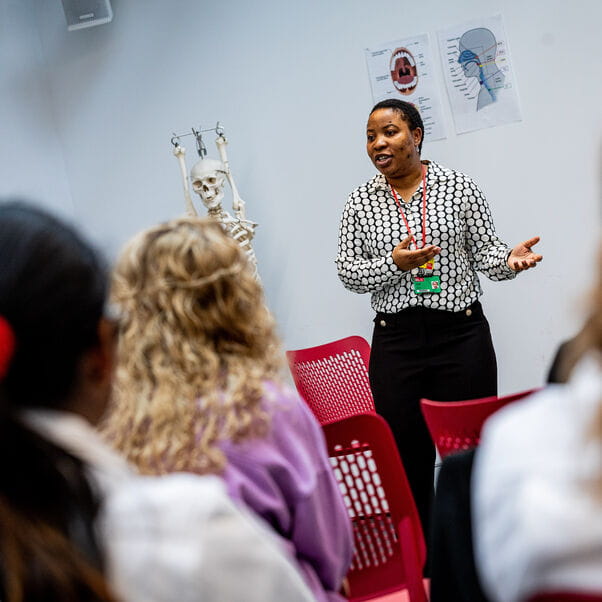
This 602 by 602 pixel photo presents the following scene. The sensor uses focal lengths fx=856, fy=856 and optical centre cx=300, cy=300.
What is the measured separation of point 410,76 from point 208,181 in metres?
1.21

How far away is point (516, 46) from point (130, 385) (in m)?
3.38

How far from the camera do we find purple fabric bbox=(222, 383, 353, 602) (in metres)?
1.50

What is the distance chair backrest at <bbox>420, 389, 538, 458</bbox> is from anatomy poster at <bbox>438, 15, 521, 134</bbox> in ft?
9.41

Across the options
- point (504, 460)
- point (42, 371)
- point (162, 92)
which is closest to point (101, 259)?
point (42, 371)

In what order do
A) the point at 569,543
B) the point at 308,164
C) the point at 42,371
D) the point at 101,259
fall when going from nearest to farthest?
the point at 569,543 → the point at 42,371 → the point at 101,259 → the point at 308,164

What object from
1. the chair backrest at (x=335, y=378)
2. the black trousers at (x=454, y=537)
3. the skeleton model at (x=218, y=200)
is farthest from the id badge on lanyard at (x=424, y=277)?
the black trousers at (x=454, y=537)

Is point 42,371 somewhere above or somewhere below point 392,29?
below

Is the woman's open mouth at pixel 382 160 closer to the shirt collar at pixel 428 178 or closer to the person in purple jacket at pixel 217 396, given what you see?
the shirt collar at pixel 428 178

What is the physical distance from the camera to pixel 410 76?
14.8 feet

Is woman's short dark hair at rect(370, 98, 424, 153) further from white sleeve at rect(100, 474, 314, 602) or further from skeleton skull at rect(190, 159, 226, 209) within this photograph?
white sleeve at rect(100, 474, 314, 602)

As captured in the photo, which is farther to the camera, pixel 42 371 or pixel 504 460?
pixel 42 371

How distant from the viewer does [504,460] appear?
0.80m

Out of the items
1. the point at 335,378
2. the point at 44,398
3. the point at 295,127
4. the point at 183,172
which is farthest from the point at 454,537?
the point at 295,127

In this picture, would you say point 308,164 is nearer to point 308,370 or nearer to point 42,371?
point 308,370
